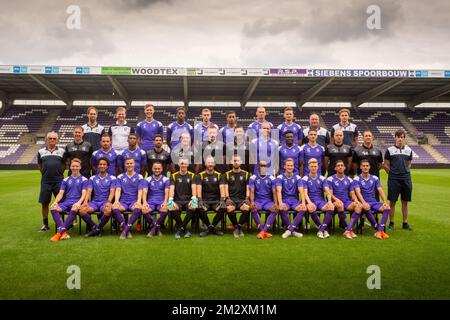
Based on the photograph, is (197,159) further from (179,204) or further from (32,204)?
(32,204)

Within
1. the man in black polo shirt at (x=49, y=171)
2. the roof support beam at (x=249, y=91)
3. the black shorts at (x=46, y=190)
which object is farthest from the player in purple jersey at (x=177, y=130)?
the roof support beam at (x=249, y=91)

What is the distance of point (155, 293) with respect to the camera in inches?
132

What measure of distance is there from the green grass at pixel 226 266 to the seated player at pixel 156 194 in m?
0.30

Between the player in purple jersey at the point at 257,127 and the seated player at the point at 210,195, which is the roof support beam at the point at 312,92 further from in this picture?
the seated player at the point at 210,195

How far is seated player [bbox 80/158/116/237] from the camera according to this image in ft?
19.0

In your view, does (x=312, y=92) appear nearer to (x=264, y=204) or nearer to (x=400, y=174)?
(x=400, y=174)

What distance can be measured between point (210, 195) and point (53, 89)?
24777mm

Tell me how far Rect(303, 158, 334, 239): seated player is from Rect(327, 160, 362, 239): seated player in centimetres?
14

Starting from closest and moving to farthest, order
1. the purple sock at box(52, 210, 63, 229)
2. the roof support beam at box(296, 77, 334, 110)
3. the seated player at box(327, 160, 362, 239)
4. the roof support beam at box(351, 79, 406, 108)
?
the purple sock at box(52, 210, 63, 229)
the seated player at box(327, 160, 362, 239)
the roof support beam at box(296, 77, 334, 110)
the roof support beam at box(351, 79, 406, 108)

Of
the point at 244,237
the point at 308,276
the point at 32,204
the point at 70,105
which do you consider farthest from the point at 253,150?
the point at 70,105

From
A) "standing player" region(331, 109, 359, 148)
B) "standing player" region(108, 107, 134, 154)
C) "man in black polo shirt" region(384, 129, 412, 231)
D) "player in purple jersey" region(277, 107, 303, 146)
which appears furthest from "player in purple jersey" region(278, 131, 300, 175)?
"standing player" region(108, 107, 134, 154)

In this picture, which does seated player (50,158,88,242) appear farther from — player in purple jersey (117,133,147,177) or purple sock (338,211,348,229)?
purple sock (338,211,348,229)

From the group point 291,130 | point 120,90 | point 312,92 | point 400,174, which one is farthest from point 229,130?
point 312,92

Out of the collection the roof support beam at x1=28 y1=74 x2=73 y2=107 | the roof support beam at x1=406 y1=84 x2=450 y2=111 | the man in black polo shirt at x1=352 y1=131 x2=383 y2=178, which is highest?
the roof support beam at x1=28 y1=74 x2=73 y2=107
